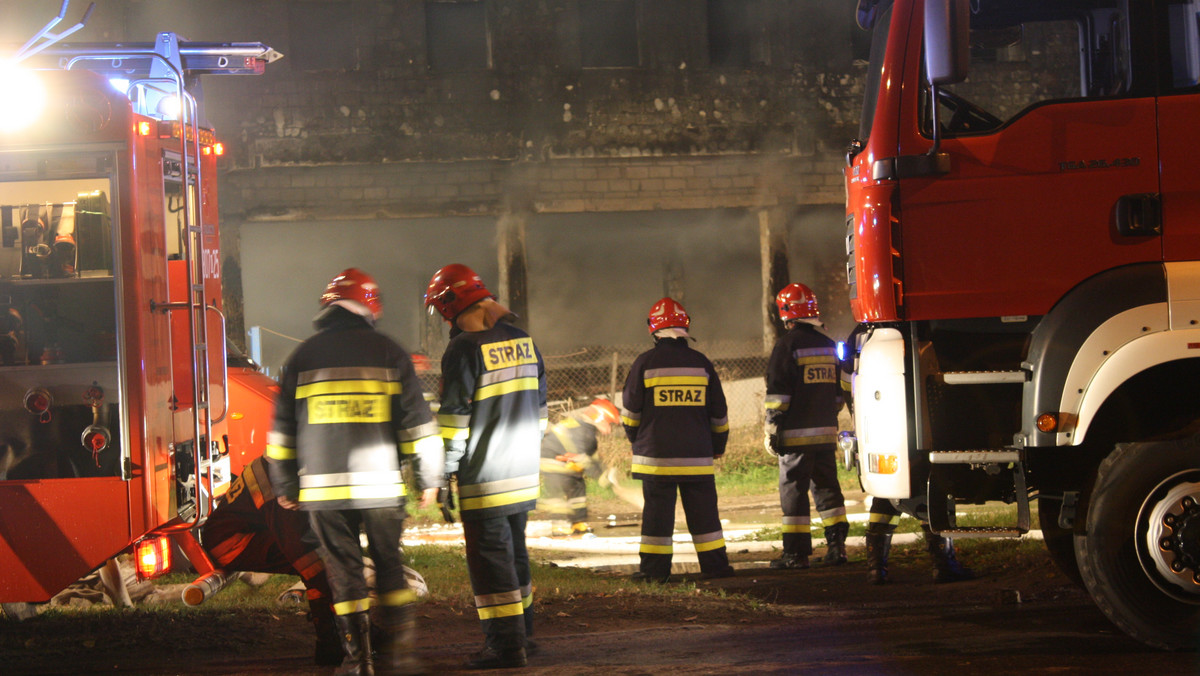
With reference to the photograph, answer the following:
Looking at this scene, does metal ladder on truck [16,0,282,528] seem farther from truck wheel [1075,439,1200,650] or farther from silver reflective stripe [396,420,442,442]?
truck wheel [1075,439,1200,650]

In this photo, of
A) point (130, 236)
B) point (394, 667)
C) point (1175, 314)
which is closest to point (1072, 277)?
point (1175, 314)

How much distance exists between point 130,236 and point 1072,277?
4532 mm

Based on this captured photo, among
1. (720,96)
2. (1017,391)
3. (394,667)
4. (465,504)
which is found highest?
(720,96)

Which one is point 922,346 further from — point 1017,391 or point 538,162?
point 538,162

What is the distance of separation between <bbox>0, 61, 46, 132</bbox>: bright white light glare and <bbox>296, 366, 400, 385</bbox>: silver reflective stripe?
1.94 metres

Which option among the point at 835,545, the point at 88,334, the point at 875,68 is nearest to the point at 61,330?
the point at 88,334

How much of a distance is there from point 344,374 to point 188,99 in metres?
2.16

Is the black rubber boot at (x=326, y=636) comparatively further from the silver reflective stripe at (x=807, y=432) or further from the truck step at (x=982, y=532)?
the silver reflective stripe at (x=807, y=432)

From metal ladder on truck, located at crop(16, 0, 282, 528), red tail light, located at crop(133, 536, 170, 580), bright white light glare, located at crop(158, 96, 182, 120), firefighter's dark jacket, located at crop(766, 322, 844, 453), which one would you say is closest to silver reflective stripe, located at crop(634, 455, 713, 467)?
firefighter's dark jacket, located at crop(766, 322, 844, 453)

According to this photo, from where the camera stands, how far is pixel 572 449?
350 inches

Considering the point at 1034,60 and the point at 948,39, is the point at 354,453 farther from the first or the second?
the point at 1034,60

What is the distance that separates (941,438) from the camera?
4.86 metres

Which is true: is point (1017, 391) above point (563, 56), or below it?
below

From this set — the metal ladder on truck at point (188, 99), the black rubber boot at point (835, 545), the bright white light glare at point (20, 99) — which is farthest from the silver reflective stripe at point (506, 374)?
the black rubber boot at point (835, 545)
